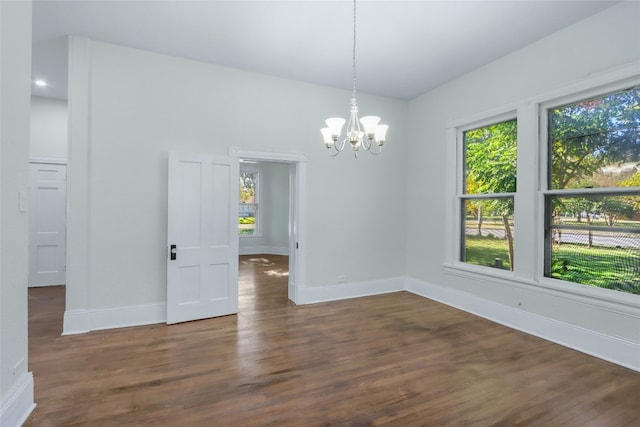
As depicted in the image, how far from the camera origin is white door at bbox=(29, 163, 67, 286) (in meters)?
5.29

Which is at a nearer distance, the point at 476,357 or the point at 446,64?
the point at 476,357

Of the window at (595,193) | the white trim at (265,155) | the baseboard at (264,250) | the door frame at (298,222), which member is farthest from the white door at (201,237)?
the baseboard at (264,250)

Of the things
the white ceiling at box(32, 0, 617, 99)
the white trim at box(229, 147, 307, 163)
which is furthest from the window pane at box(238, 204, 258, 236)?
the white ceiling at box(32, 0, 617, 99)

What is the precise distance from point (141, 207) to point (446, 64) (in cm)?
414

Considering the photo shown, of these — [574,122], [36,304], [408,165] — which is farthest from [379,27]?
[36,304]

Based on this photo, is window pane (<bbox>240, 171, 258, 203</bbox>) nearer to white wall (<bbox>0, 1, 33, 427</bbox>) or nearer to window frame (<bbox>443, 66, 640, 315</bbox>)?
window frame (<bbox>443, 66, 640, 315</bbox>)

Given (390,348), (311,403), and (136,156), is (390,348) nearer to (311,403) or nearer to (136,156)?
(311,403)

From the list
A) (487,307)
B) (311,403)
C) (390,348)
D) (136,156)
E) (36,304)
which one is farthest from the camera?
(36,304)

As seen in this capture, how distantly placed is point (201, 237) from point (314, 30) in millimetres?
2673

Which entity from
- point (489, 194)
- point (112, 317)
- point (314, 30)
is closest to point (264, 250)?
point (112, 317)

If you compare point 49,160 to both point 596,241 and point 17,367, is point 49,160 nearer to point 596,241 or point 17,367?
point 17,367

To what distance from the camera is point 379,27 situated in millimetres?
3219

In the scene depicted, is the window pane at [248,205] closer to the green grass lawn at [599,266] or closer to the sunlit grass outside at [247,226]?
the sunlit grass outside at [247,226]

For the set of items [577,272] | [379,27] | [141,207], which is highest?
[379,27]
